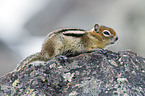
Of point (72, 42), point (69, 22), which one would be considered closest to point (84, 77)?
point (72, 42)

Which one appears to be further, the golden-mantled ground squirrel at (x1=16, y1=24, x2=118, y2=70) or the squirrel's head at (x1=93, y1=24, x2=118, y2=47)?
the squirrel's head at (x1=93, y1=24, x2=118, y2=47)

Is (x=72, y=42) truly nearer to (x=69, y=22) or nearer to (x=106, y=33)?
(x=106, y=33)

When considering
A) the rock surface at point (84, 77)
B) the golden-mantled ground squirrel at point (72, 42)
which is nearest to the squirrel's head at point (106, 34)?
the golden-mantled ground squirrel at point (72, 42)

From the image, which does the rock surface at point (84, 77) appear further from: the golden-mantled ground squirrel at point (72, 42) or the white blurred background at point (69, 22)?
the white blurred background at point (69, 22)

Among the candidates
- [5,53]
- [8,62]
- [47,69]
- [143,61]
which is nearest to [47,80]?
[47,69]

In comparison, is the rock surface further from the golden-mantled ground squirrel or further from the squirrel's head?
the squirrel's head

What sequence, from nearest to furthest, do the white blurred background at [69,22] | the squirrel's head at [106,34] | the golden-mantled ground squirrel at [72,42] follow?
the golden-mantled ground squirrel at [72,42] < the squirrel's head at [106,34] < the white blurred background at [69,22]

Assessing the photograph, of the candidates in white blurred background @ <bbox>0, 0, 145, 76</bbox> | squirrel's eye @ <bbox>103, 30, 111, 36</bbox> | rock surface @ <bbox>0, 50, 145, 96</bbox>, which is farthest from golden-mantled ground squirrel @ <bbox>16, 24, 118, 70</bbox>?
white blurred background @ <bbox>0, 0, 145, 76</bbox>

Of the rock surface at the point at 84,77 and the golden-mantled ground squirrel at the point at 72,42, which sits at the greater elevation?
the golden-mantled ground squirrel at the point at 72,42
